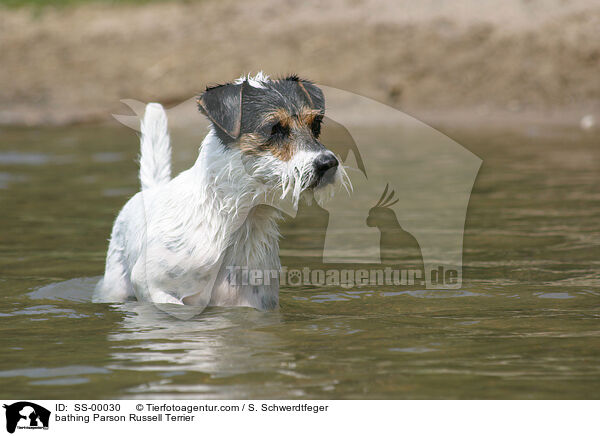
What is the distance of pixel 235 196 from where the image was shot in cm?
648

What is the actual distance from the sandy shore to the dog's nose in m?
12.5

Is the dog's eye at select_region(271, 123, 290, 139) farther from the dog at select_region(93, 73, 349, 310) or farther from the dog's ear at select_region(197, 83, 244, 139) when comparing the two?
the dog's ear at select_region(197, 83, 244, 139)

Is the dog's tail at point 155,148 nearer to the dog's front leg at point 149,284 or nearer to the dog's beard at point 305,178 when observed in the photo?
the dog's front leg at point 149,284

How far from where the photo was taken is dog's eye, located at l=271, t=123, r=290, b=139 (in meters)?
6.31

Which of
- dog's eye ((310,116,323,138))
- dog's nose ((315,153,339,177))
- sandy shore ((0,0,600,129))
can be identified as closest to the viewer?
dog's nose ((315,153,339,177))

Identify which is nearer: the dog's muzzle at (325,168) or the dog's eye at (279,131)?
the dog's muzzle at (325,168)
